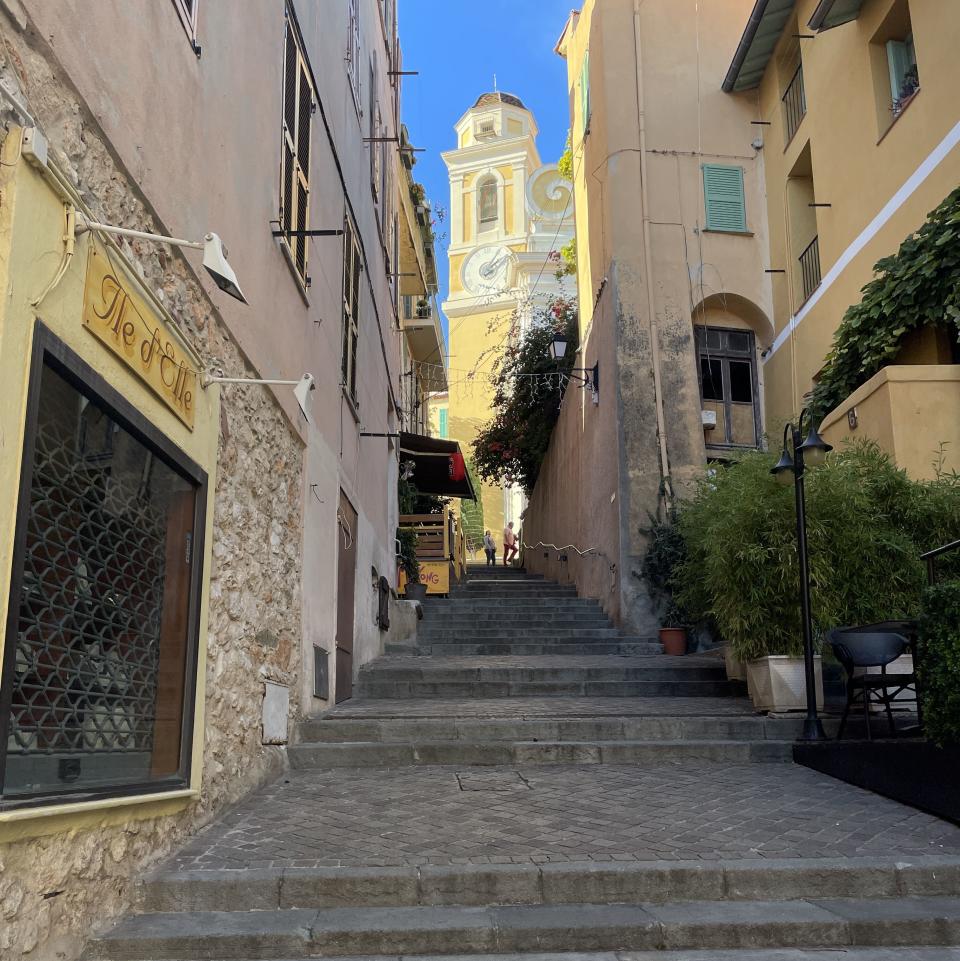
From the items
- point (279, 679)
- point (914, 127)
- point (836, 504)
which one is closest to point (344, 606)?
point (279, 679)

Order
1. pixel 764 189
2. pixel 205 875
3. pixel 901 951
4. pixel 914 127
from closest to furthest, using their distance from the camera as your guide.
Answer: pixel 901 951
pixel 205 875
pixel 914 127
pixel 764 189

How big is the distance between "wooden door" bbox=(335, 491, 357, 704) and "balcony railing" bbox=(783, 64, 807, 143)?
33.5 feet

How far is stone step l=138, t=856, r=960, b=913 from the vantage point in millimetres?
4441

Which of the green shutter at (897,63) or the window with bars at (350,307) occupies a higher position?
the green shutter at (897,63)

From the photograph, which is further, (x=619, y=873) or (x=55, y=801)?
(x=619, y=873)

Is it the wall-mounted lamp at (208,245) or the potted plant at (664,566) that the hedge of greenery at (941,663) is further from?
the potted plant at (664,566)

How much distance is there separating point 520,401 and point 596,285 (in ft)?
19.2

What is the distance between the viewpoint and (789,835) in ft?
17.4

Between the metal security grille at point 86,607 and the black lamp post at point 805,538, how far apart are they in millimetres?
4998

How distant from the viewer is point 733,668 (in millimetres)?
10031

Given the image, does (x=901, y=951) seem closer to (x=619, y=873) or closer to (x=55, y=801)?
(x=619, y=873)

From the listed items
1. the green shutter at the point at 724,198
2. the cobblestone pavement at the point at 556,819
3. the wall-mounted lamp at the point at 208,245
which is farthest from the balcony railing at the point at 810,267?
the wall-mounted lamp at the point at 208,245

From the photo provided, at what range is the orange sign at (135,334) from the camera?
397 cm

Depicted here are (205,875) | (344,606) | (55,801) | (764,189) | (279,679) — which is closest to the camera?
(55,801)
